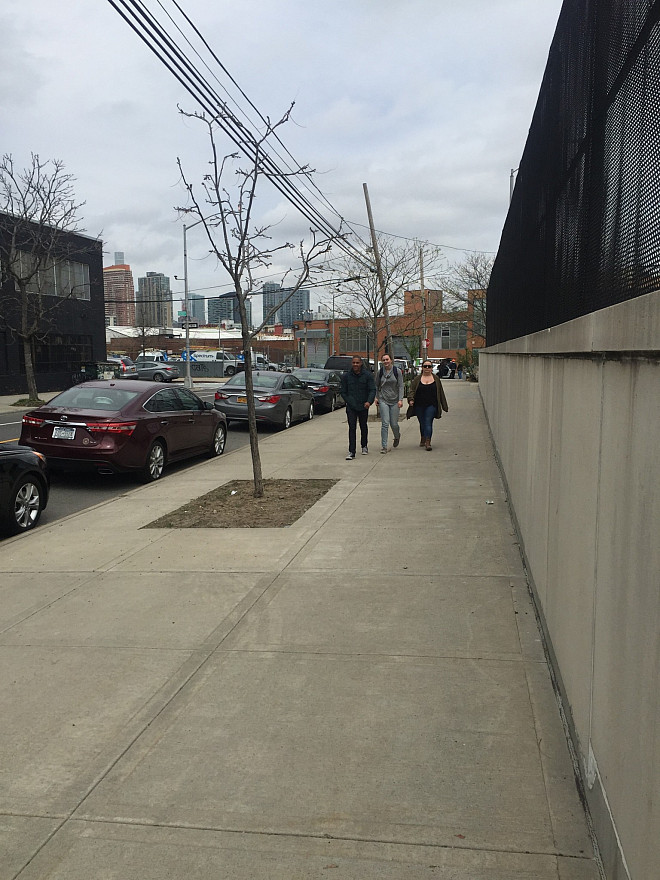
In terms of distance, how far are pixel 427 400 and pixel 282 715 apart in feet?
32.6

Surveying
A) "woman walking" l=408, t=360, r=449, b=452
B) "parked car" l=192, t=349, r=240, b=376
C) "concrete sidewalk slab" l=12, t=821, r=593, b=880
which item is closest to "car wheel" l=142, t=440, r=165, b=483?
"woman walking" l=408, t=360, r=449, b=452

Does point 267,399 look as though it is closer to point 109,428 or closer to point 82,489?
point 82,489

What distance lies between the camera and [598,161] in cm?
352

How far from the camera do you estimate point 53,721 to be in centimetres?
392

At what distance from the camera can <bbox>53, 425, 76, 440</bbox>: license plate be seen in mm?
Answer: 10898

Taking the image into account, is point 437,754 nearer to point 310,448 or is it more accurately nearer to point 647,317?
point 647,317

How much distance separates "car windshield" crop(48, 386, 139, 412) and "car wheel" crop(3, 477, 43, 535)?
2.57m

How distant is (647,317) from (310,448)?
1262 cm

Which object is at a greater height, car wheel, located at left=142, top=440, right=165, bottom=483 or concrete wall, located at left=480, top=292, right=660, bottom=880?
concrete wall, located at left=480, top=292, right=660, bottom=880

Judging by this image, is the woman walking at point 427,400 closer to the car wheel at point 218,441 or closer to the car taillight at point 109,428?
the car wheel at point 218,441

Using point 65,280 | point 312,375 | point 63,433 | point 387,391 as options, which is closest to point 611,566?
point 63,433

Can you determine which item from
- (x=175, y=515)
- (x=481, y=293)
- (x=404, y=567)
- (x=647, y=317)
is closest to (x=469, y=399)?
(x=175, y=515)

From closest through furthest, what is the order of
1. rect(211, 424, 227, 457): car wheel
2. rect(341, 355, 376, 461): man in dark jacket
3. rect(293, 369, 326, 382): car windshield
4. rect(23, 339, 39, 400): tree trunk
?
rect(341, 355, 376, 461): man in dark jacket, rect(211, 424, 227, 457): car wheel, rect(293, 369, 326, 382): car windshield, rect(23, 339, 39, 400): tree trunk

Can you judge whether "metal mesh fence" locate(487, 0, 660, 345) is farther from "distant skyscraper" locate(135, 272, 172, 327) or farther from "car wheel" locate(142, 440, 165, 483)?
"distant skyscraper" locate(135, 272, 172, 327)
